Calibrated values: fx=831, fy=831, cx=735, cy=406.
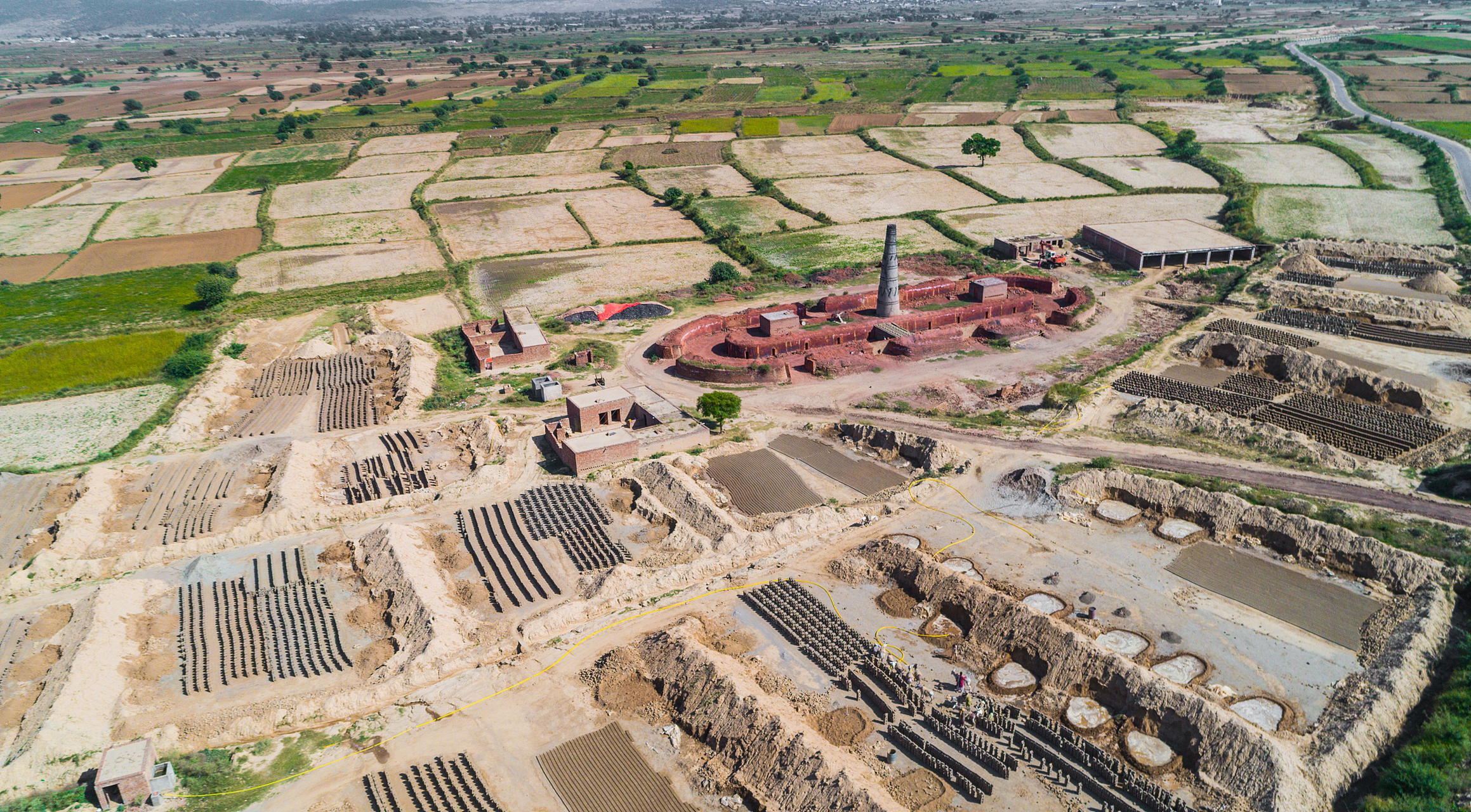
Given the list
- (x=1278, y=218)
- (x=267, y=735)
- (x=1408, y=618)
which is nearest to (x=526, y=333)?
(x=267, y=735)

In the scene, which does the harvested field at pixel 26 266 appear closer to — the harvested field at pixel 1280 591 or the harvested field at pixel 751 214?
the harvested field at pixel 751 214

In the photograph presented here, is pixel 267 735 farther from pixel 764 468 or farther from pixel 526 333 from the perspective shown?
pixel 526 333

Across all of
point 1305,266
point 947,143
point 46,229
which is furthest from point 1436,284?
point 46,229

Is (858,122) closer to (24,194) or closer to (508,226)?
(508,226)

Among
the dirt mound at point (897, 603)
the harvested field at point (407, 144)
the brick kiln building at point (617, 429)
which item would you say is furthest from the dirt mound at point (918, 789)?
the harvested field at point (407, 144)

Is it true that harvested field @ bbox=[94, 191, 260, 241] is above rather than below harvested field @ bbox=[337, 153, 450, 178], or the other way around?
below

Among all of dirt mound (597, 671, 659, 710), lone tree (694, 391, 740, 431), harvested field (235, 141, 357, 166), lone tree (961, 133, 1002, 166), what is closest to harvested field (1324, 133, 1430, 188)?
lone tree (961, 133, 1002, 166)

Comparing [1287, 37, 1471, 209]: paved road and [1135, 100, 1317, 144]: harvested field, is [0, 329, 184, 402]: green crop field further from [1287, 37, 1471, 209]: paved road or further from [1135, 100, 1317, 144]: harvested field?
[1135, 100, 1317, 144]: harvested field
